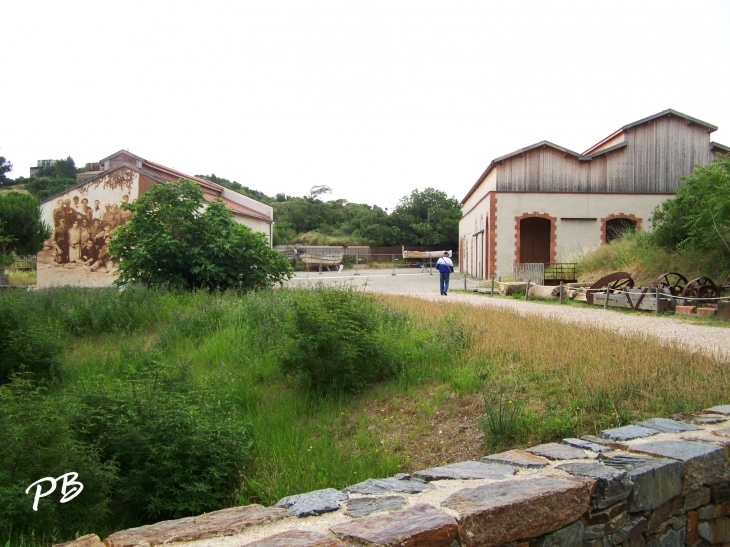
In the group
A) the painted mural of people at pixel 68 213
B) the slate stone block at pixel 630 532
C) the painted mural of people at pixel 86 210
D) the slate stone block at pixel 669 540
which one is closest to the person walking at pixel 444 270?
the slate stone block at pixel 669 540

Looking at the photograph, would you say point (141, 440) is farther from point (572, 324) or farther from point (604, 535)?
point (572, 324)

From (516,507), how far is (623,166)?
29648mm

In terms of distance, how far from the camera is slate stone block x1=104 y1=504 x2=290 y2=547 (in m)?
2.94

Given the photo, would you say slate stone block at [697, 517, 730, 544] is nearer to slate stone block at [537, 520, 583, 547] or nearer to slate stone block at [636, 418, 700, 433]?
slate stone block at [636, 418, 700, 433]

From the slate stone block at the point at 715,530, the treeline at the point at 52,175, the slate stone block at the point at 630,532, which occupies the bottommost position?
the slate stone block at the point at 715,530

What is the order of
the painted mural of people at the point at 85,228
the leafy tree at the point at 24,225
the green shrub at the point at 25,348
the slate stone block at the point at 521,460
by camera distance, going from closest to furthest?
the slate stone block at the point at 521,460, the green shrub at the point at 25,348, the leafy tree at the point at 24,225, the painted mural of people at the point at 85,228

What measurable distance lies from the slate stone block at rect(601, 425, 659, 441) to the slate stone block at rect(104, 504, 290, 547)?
2.75m

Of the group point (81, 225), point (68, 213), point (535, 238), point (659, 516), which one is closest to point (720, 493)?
point (659, 516)

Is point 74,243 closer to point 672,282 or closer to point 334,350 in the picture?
point 334,350

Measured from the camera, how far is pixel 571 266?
2242 cm

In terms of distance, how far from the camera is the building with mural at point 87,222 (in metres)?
27.3

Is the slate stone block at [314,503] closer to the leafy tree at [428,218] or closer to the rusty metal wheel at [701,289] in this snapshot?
the rusty metal wheel at [701,289]

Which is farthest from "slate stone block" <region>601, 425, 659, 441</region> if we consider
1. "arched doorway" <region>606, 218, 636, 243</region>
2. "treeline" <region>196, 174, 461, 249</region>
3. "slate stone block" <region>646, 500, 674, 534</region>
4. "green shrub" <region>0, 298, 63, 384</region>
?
"treeline" <region>196, 174, 461, 249</region>

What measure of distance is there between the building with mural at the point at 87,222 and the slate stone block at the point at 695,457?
2425 cm
